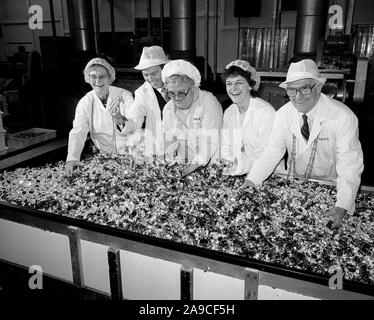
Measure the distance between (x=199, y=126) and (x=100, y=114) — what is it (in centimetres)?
105

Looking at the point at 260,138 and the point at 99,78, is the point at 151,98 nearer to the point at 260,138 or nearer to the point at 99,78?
the point at 99,78

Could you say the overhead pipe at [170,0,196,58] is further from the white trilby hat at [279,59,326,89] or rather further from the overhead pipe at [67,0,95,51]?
the white trilby hat at [279,59,326,89]

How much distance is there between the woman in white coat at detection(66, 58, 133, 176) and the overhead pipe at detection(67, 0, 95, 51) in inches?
313

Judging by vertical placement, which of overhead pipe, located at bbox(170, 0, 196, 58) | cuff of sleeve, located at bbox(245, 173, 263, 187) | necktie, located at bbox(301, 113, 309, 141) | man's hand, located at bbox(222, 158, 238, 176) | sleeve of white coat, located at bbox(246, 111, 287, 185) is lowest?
man's hand, located at bbox(222, 158, 238, 176)

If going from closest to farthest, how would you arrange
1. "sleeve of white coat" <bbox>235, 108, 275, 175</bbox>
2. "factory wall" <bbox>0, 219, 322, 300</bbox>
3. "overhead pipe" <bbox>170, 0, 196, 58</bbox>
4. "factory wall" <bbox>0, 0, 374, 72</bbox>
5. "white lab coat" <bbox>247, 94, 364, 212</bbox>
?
"factory wall" <bbox>0, 219, 322, 300</bbox>, "white lab coat" <bbox>247, 94, 364, 212</bbox>, "sleeve of white coat" <bbox>235, 108, 275, 175</bbox>, "overhead pipe" <bbox>170, 0, 196, 58</bbox>, "factory wall" <bbox>0, 0, 374, 72</bbox>

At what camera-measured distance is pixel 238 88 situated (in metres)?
2.71

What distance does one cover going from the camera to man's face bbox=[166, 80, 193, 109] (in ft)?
8.88

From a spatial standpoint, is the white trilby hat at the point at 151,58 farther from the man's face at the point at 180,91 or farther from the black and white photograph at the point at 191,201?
the man's face at the point at 180,91

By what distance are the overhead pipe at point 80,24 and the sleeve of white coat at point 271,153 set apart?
30.3 feet

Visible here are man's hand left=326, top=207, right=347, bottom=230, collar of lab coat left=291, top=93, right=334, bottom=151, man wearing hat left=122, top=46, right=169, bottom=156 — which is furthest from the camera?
man wearing hat left=122, top=46, right=169, bottom=156

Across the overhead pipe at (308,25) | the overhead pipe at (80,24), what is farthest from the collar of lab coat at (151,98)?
the overhead pipe at (80,24)

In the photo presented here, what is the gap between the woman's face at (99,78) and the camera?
311cm

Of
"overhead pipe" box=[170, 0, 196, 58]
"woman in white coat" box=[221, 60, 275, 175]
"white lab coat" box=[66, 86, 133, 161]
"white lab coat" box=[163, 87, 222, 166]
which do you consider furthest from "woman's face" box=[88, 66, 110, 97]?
"overhead pipe" box=[170, 0, 196, 58]
